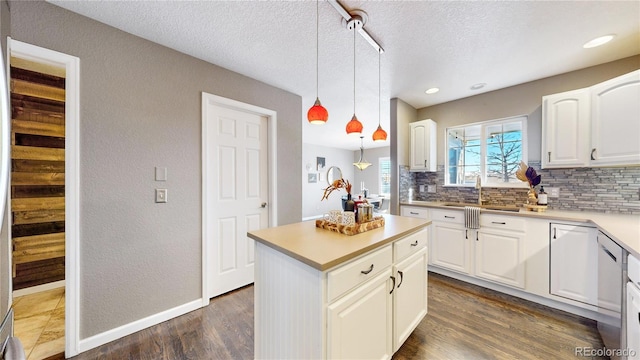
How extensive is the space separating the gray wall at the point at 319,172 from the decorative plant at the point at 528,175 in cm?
481

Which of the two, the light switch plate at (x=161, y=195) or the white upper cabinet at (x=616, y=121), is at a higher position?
the white upper cabinet at (x=616, y=121)

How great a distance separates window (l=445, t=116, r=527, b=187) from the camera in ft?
9.23

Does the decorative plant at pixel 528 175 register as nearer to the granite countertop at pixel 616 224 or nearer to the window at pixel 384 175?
the granite countertop at pixel 616 224

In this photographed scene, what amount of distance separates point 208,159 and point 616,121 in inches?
147

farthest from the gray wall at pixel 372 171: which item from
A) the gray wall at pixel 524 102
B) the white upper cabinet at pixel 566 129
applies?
the white upper cabinet at pixel 566 129

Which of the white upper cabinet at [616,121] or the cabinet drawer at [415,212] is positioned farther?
the cabinet drawer at [415,212]

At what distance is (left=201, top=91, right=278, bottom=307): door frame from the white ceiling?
14.5 inches

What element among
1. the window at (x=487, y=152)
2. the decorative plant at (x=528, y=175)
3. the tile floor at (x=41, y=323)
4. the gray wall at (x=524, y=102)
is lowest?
the tile floor at (x=41, y=323)

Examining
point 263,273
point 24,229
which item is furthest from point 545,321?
point 24,229

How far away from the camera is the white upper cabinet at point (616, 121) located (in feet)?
5.97

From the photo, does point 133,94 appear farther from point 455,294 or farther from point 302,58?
point 455,294

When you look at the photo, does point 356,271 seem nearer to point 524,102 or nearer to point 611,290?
point 611,290

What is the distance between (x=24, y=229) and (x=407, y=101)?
4.83m

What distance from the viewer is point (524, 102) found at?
2.69 m
